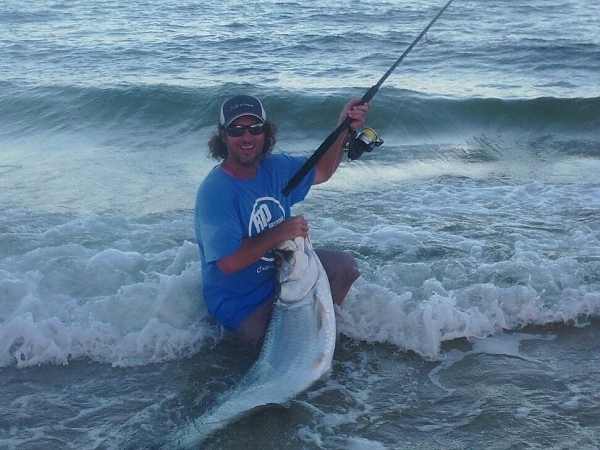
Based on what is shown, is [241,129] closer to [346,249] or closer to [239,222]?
[239,222]

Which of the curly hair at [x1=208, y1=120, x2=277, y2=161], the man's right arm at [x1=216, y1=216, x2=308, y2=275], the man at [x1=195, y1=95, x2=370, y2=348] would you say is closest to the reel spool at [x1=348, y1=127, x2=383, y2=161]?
the man at [x1=195, y1=95, x2=370, y2=348]

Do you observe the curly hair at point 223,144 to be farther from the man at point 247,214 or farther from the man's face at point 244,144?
the man's face at point 244,144

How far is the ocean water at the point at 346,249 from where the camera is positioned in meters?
4.18

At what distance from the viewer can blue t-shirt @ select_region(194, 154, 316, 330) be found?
422 cm

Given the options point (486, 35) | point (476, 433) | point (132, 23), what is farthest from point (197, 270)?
point (132, 23)

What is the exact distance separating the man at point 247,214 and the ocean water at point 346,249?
0.46 metres

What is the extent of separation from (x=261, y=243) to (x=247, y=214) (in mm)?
346

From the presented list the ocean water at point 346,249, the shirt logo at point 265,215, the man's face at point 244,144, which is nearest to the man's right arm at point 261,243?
the shirt logo at point 265,215

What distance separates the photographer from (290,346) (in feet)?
13.3

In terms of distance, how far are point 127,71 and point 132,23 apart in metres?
6.11

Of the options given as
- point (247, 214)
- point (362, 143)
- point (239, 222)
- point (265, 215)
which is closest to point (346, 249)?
point (362, 143)

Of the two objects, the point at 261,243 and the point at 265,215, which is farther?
the point at 265,215

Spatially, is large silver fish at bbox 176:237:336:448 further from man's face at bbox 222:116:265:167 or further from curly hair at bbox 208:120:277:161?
curly hair at bbox 208:120:277:161

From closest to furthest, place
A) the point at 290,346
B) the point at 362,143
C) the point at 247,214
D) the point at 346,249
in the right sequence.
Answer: the point at 290,346 < the point at 247,214 < the point at 362,143 < the point at 346,249
